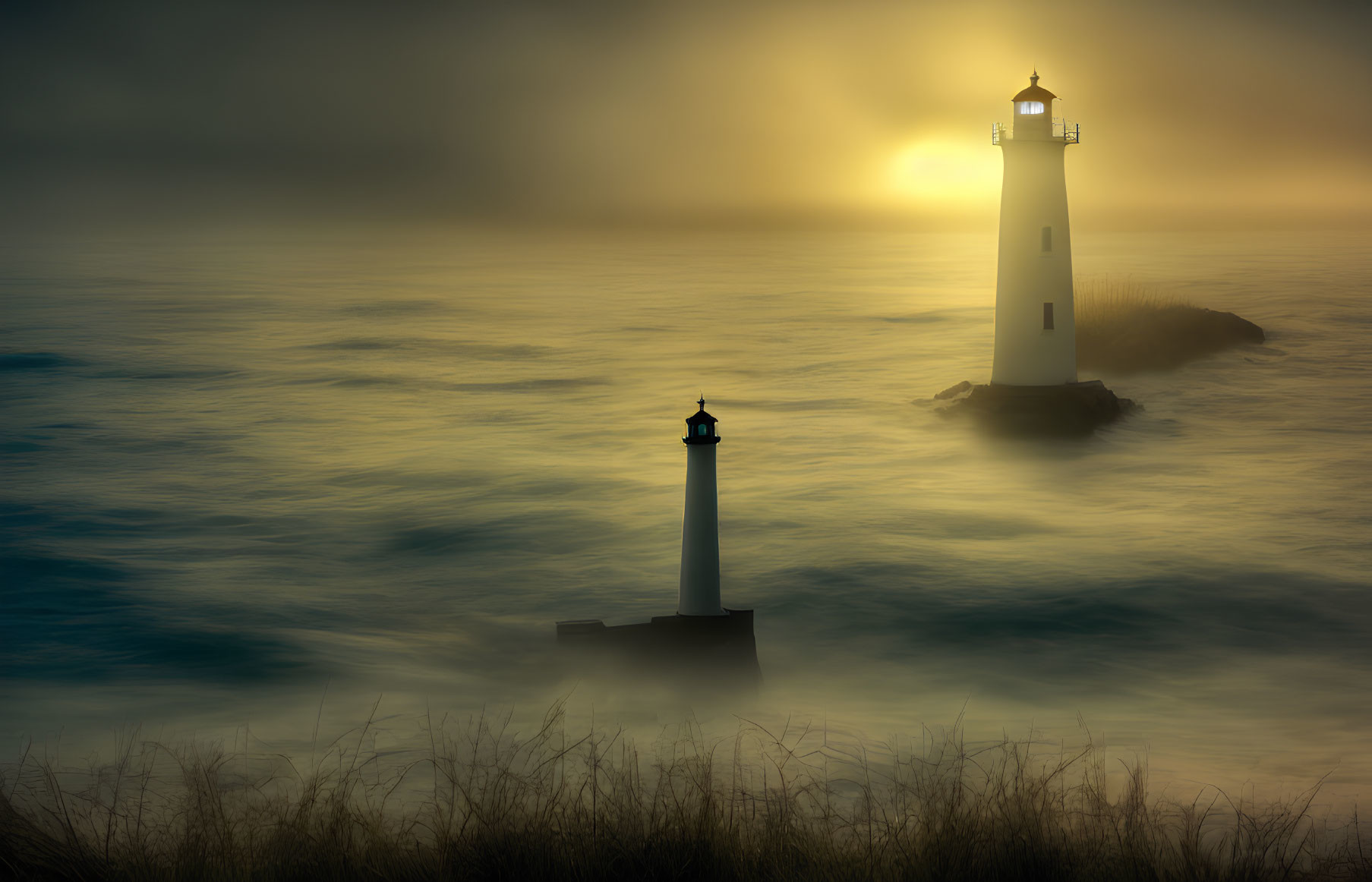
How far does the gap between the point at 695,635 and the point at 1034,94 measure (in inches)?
694

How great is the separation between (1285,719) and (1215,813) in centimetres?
574

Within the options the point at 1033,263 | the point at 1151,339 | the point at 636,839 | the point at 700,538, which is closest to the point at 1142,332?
the point at 1151,339

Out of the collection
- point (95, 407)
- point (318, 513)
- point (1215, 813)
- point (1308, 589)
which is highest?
point (95, 407)

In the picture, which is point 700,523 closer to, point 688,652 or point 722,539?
point 688,652

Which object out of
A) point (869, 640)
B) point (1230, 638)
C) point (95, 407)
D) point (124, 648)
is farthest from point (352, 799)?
point (95, 407)

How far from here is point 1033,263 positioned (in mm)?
26734

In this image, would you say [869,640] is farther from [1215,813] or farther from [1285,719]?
[1215,813]

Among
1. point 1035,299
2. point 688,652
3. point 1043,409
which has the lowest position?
point 688,652

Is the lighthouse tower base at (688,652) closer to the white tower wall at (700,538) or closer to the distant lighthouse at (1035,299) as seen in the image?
the white tower wall at (700,538)

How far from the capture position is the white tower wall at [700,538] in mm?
11289

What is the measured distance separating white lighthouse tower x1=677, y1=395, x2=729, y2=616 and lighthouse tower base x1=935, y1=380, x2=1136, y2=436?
60.7ft

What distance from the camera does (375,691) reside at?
1423cm

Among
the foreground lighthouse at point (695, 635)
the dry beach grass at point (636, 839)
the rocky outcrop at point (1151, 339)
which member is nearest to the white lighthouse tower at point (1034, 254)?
the rocky outcrop at point (1151, 339)

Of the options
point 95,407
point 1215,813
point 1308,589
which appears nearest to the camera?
point 1215,813
